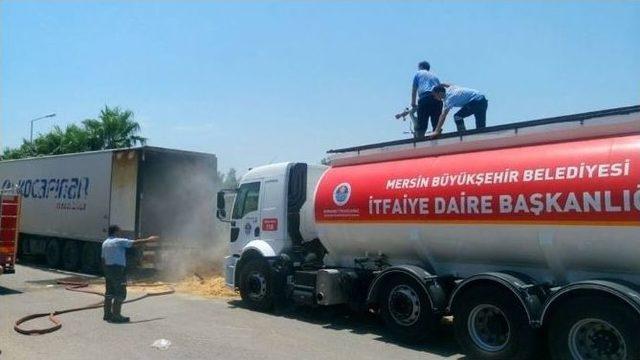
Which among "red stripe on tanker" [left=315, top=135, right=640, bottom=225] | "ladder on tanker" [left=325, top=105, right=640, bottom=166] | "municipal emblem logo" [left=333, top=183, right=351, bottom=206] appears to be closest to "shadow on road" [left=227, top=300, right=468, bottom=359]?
"red stripe on tanker" [left=315, top=135, right=640, bottom=225]

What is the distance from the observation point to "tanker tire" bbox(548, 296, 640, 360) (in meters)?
6.04

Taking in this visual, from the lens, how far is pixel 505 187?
7469 millimetres

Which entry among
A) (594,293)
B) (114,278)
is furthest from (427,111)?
(114,278)

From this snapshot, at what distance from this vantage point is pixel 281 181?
11461 mm

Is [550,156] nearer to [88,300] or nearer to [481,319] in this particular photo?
[481,319]

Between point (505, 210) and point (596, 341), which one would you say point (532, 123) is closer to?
point (505, 210)

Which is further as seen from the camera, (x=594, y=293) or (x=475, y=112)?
(x=475, y=112)

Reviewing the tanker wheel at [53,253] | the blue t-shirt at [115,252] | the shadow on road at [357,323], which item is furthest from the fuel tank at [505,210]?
the tanker wheel at [53,253]

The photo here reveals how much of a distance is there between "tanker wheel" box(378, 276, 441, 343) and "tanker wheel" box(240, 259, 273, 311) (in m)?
2.88

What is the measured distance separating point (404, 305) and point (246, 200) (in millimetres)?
4784

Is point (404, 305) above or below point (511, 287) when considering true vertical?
below

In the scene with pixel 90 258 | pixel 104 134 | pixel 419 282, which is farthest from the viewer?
pixel 104 134

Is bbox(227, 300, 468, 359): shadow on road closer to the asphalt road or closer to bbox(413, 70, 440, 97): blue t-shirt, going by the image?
the asphalt road

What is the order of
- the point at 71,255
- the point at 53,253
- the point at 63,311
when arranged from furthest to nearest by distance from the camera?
1. the point at 53,253
2. the point at 71,255
3. the point at 63,311
